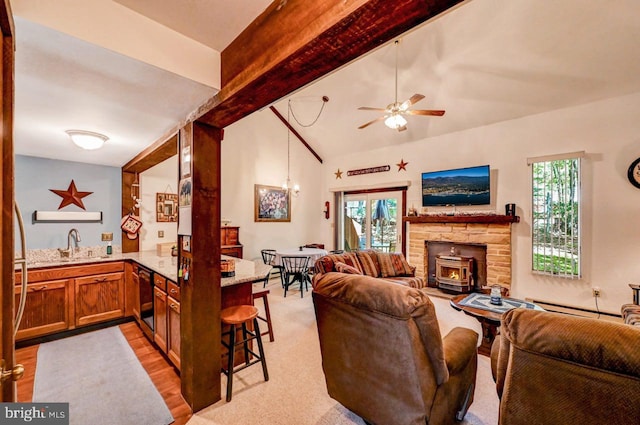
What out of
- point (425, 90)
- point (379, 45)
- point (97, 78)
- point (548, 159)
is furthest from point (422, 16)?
point (548, 159)

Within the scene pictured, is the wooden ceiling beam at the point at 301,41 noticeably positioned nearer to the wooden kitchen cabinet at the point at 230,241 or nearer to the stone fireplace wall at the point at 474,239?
the wooden kitchen cabinet at the point at 230,241

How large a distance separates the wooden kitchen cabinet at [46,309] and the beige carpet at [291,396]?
2.23m

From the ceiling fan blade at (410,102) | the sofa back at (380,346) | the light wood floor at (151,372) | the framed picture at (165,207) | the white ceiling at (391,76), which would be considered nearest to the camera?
the sofa back at (380,346)

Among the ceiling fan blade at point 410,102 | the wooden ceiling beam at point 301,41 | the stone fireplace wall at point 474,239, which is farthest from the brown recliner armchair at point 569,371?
the stone fireplace wall at point 474,239

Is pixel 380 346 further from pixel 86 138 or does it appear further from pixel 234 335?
pixel 86 138

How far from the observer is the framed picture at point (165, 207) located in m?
4.19

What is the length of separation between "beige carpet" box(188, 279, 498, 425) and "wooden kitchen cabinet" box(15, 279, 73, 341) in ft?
7.31

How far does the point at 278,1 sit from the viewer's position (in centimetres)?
126

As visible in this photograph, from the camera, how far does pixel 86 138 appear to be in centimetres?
252

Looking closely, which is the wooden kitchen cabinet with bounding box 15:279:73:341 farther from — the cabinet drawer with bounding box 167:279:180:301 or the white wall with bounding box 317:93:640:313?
the white wall with bounding box 317:93:640:313

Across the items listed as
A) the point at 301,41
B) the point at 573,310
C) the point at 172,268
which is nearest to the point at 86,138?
the point at 172,268

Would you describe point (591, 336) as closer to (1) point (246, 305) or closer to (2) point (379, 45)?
Answer: (2) point (379, 45)

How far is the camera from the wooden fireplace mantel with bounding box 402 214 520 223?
437 centimetres

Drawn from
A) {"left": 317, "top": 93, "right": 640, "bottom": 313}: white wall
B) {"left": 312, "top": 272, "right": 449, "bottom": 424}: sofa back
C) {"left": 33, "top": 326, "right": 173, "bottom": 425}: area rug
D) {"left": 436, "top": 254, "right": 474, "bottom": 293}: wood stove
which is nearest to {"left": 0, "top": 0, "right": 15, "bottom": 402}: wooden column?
{"left": 33, "top": 326, "right": 173, "bottom": 425}: area rug
